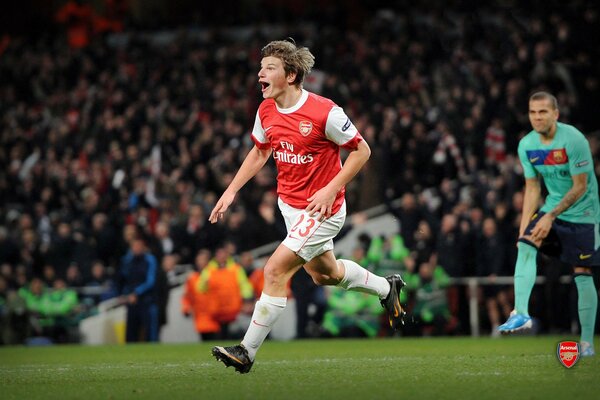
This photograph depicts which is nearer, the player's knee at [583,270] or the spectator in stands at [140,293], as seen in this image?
the player's knee at [583,270]

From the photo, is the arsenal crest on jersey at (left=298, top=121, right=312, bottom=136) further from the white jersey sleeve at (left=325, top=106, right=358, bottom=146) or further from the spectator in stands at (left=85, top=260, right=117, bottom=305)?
the spectator in stands at (left=85, top=260, right=117, bottom=305)

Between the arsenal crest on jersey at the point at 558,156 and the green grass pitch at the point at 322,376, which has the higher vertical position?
the arsenal crest on jersey at the point at 558,156

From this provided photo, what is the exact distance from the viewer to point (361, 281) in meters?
8.60

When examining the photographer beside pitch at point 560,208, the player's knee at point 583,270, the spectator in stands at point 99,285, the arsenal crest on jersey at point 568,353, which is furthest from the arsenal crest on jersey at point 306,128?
the spectator in stands at point 99,285

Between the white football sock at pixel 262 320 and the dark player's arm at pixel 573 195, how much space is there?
2460 millimetres

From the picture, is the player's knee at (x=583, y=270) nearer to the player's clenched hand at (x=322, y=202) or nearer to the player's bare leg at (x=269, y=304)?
the player's clenched hand at (x=322, y=202)

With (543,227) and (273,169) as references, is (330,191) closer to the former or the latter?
(543,227)

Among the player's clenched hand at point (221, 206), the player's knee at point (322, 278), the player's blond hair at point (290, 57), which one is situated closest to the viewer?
the player's blond hair at point (290, 57)

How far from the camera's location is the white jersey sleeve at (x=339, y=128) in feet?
25.5

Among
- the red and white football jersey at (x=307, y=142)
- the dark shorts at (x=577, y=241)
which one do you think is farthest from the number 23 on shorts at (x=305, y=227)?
the dark shorts at (x=577, y=241)

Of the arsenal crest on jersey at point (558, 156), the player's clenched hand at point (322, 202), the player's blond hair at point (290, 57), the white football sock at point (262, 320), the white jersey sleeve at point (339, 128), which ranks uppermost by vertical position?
the player's blond hair at point (290, 57)

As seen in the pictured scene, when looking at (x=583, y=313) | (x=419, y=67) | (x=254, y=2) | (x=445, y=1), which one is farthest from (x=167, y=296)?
(x=254, y=2)

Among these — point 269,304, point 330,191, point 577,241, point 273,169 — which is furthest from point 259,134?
point 273,169

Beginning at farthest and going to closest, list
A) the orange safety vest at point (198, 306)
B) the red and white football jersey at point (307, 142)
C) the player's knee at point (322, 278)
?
the orange safety vest at point (198, 306) → the player's knee at point (322, 278) → the red and white football jersey at point (307, 142)
